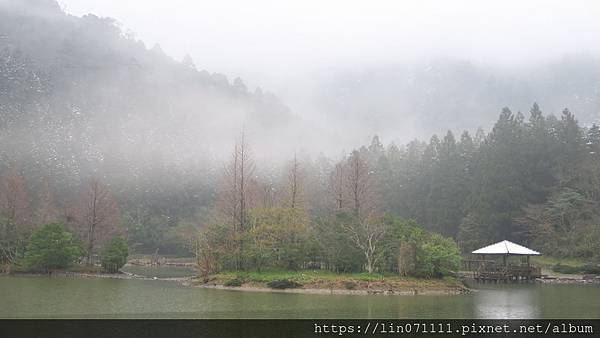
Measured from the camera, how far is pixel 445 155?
75.7 m

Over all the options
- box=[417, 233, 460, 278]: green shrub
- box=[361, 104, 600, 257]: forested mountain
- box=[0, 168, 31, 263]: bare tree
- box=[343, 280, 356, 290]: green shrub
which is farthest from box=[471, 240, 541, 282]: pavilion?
box=[0, 168, 31, 263]: bare tree

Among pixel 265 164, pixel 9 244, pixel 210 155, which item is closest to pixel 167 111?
pixel 210 155

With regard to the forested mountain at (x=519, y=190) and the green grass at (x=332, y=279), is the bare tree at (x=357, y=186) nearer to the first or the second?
the green grass at (x=332, y=279)

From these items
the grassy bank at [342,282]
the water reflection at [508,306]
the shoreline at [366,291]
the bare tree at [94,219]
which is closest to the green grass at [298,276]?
the grassy bank at [342,282]

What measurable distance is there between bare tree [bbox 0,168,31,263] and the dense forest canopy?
0.17 m

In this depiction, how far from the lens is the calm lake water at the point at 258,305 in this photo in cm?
1980

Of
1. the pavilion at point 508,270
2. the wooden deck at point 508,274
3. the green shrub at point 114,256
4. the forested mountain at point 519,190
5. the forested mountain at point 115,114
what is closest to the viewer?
the green shrub at point 114,256

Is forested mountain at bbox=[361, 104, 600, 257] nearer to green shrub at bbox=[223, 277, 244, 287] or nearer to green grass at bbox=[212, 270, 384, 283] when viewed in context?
green grass at bbox=[212, 270, 384, 283]

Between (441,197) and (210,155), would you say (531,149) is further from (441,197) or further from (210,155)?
(210,155)

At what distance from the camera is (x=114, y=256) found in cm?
4362

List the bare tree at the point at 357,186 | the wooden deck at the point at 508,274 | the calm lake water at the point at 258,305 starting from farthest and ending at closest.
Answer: the bare tree at the point at 357,186
the wooden deck at the point at 508,274
the calm lake water at the point at 258,305

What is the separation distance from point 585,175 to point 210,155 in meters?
72.3

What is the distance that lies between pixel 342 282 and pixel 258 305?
393 inches

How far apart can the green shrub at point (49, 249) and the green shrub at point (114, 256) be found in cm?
264
